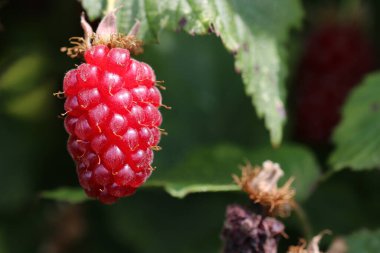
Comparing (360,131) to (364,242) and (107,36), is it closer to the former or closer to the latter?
(364,242)

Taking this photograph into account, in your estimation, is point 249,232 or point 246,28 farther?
Answer: point 246,28

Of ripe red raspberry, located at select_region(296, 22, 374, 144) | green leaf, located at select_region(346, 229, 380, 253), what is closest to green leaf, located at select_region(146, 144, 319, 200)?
green leaf, located at select_region(346, 229, 380, 253)

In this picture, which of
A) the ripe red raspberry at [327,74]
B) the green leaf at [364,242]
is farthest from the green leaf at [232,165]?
the ripe red raspberry at [327,74]

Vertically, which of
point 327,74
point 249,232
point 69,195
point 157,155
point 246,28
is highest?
point 246,28

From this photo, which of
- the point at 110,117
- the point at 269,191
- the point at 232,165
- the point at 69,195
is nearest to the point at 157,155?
the point at 232,165

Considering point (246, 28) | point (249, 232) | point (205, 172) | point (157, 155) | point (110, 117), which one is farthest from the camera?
point (157, 155)

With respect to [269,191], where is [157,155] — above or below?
below

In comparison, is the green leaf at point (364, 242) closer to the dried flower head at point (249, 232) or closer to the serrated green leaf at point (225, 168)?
the serrated green leaf at point (225, 168)

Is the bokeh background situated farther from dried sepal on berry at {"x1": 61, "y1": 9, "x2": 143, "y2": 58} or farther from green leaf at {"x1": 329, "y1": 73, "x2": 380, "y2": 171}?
dried sepal on berry at {"x1": 61, "y1": 9, "x2": 143, "y2": 58}
